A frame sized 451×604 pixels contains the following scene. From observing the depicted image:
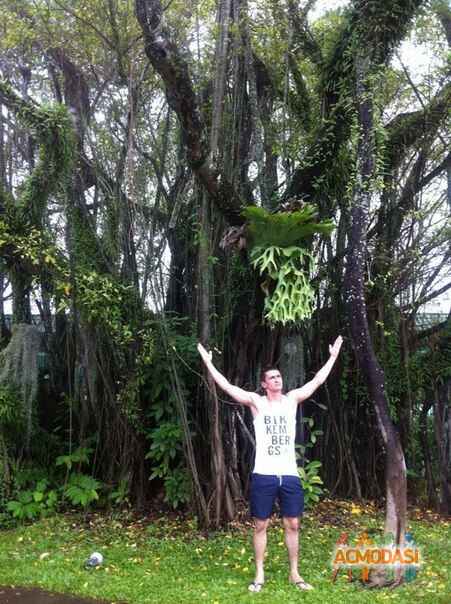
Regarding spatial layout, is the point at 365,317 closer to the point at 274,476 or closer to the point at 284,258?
the point at 284,258

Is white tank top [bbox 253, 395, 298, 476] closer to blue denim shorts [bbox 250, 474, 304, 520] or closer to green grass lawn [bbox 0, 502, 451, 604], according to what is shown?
blue denim shorts [bbox 250, 474, 304, 520]

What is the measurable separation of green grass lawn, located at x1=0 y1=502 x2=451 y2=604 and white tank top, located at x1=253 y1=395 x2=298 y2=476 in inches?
28.5

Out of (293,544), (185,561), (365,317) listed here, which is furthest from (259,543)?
(365,317)

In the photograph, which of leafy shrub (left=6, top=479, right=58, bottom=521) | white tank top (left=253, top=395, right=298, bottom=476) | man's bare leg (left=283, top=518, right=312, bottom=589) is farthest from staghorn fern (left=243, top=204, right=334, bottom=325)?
leafy shrub (left=6, top=479, right=58, bottom=521)

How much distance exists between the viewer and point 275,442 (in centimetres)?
376

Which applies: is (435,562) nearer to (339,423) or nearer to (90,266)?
(339,423)

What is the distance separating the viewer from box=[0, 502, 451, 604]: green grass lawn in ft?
12.2

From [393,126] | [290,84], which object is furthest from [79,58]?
[393,126]

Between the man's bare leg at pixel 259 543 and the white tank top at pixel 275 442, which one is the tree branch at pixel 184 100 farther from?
the man's bare leg at pixel 259 543

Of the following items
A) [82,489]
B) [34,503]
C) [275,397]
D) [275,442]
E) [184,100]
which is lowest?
[34,503]

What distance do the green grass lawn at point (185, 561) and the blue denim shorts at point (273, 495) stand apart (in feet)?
1.53

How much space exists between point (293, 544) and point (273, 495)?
0.35 m

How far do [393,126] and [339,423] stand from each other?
3.09 metres
